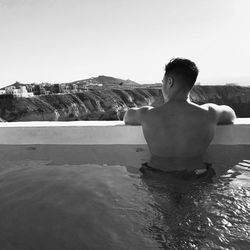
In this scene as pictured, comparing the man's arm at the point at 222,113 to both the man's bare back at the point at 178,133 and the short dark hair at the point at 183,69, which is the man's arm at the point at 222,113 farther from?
the short dark hair at the point at 183,69

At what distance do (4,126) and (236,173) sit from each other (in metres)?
2.04

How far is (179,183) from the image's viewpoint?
1560 mm

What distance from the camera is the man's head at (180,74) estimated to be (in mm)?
1696

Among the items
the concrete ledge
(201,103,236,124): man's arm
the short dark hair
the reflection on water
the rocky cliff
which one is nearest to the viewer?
the reflection on water

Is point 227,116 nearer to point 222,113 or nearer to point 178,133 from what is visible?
point 222,113

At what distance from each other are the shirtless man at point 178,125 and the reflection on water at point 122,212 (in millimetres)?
191

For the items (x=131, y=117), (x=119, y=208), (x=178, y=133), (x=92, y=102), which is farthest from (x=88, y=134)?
(x=92, y=102)

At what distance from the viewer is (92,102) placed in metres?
63.3

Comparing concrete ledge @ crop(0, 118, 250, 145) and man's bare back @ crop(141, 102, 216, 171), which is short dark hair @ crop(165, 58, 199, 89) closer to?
man's bare back @ crop(141, 102, 216, 171)

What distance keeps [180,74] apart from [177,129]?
32cm

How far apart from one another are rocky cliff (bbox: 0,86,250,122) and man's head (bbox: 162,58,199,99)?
39.6m

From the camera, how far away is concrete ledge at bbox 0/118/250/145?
2.28m

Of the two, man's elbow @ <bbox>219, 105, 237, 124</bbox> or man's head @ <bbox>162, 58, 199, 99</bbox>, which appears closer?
man's head @ <bbox>162, 58, 199, 99</bbox>

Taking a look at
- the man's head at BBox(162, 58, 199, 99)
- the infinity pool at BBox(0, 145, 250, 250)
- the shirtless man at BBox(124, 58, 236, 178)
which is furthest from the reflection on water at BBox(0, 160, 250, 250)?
the man's head at BBox(162, 58, 199, 99)
